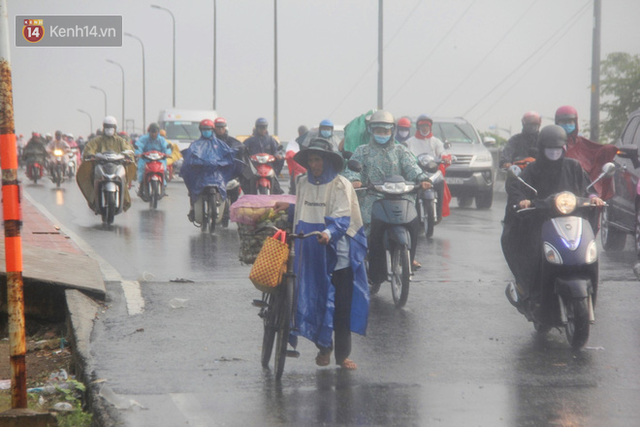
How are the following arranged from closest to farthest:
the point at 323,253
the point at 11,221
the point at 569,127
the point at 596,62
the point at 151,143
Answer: the point at 11,221
the point at 323,253
the point at 569,127
the point at 151,143
the point at 596,62

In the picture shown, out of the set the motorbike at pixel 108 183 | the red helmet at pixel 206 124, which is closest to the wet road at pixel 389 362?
the red helmet at pixel 206 124

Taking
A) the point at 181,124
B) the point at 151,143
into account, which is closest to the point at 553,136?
the point at 151,143

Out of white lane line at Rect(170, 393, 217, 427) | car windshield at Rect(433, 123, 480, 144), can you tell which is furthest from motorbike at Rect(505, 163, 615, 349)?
car windshield at Rect(433, 123, 480, 144)

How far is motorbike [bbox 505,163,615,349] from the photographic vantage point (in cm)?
733

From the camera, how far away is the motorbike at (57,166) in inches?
1339

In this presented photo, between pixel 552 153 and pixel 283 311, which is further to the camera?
pixel 552 153

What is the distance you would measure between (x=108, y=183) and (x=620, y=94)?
45591 millimetres

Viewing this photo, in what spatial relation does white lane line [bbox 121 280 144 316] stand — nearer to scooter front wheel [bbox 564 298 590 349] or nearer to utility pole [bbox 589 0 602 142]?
scooter front wheel [bbox 564 298 590 349]

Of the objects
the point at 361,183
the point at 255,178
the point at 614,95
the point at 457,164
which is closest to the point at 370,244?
the point at 361,183

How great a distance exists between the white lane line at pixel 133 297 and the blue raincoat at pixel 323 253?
2.59m

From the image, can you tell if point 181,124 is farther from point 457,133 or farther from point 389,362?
point 389,362

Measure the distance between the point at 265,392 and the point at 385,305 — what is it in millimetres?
3537

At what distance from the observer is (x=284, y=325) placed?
21.3 feet

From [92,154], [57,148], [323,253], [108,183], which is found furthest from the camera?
[57,148]
